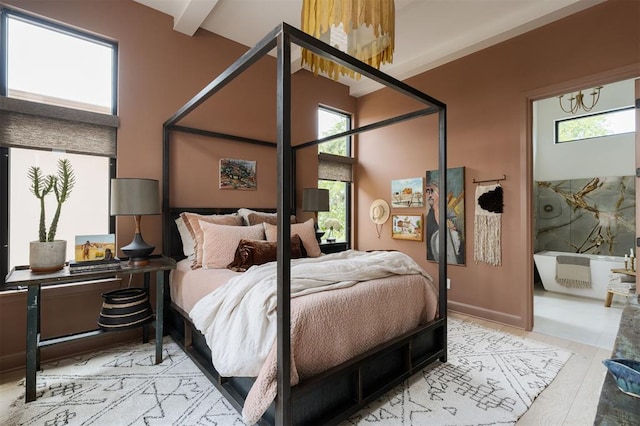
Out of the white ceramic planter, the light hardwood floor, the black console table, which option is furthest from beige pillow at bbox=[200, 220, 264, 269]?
the black console table

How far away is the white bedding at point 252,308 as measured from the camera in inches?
61.3

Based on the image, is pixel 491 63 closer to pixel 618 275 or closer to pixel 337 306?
pixel 618 275

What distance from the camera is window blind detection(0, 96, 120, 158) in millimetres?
2369

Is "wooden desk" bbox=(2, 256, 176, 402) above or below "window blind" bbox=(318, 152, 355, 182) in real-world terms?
below

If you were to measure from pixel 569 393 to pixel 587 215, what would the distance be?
4.65 m

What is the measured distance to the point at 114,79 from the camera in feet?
9.58

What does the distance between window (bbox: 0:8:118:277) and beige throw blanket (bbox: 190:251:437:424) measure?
1785mm

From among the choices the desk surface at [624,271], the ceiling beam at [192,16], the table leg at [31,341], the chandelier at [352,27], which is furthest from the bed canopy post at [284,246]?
the desk surface at [624,271]

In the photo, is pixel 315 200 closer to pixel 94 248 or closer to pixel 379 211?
pixel 379 211

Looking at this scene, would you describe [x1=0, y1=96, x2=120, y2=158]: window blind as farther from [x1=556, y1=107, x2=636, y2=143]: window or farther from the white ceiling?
[x1=556, y1=107, x2=636, y2=143]: window

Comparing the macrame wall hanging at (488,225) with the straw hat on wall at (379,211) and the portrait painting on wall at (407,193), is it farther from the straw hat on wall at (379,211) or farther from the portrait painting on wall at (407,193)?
the straw hat on wall at (379,211)

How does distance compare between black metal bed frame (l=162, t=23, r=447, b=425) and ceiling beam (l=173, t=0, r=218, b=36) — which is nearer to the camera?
black metal bed frame (l=162, t=23, r=447, b=425)

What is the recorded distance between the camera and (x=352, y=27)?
183 centimetres

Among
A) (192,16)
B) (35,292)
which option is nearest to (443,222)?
(35,292)
